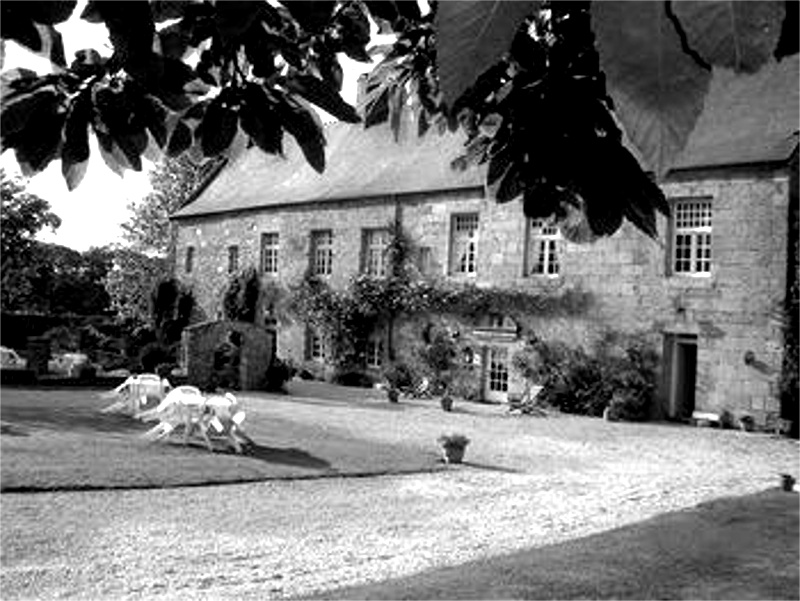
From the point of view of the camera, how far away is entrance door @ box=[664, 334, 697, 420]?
2355 cm

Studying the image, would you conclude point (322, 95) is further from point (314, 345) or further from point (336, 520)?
point (314, 345)

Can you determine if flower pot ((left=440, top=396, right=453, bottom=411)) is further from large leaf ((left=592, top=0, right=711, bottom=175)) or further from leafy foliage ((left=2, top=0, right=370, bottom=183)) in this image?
large leaf ((left=592, top=0, right=711, bottom=175))

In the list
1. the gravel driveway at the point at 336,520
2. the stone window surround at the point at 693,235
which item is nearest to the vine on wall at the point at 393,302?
the stone window surround at the point at 693,235

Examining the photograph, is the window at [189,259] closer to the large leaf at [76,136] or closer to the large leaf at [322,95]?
the large leaf at [322,95]

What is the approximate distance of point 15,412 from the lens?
55.6 feet

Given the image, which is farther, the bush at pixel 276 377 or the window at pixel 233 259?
the window at pixel 233 259

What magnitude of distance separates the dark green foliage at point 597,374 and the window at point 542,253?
200 centimetres

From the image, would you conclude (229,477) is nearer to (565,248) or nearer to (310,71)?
(310,71)

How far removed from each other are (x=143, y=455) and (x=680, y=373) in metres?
14.4

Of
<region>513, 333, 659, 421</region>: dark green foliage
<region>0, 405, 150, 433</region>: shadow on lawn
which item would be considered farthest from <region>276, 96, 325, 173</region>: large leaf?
<region>513, 333, 659, 421</region>: dark green foliage

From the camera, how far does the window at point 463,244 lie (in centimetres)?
2852

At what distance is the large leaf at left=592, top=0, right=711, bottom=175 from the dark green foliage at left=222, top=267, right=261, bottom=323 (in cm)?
3399

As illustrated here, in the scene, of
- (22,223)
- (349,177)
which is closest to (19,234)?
(22,223)

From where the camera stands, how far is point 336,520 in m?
10.0
